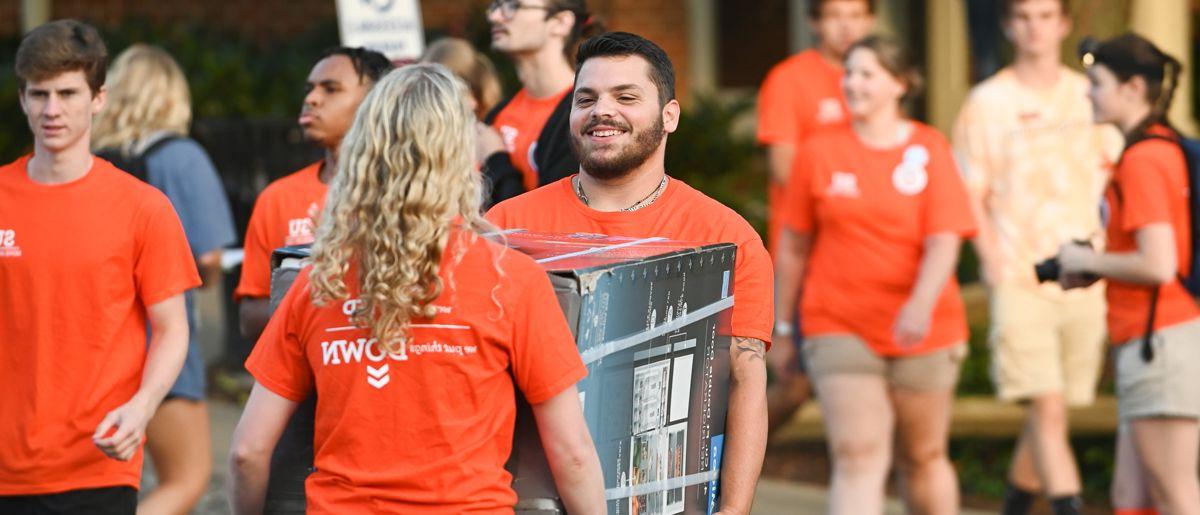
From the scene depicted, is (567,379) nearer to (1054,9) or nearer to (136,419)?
(136,419)

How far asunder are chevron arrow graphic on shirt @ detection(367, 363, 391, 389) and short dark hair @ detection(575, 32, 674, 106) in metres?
1.17

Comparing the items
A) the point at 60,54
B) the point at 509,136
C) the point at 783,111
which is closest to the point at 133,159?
the point at 509,136

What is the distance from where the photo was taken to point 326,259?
11.6 feet

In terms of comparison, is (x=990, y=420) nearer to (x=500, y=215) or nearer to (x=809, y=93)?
(x=809, y=93)

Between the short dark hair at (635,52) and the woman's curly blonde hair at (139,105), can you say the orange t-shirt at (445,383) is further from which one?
the woman's curly blonde hair at (139,105)

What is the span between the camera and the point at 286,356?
3656 mm

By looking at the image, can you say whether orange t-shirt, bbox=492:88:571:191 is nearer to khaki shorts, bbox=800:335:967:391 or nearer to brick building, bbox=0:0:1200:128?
khaki shorts, bbox=800:335:967:391

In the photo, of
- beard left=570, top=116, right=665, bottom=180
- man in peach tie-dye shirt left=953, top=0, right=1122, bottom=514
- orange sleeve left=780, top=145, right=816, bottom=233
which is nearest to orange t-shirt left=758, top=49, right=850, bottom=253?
man in peach tie-dye shirt left=953, top=0, right=1122, bottom=514

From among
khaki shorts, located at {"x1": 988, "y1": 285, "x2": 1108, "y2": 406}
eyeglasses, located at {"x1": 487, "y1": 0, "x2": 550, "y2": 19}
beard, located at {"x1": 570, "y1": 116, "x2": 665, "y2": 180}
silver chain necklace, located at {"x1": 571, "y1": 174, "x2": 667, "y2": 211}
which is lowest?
khaki shorts, located at {"x1": 988, "y1": 285, "x2": 1108, "y2": 406}

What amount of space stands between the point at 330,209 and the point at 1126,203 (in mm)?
3272

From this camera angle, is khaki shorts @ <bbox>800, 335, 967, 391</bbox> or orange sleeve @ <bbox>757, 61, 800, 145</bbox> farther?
orange sleeve @ <bbox>757, 61, 800, 145</bbox>

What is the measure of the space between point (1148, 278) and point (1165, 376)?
13.4 inches

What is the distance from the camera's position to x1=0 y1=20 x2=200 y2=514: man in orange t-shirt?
465 cm

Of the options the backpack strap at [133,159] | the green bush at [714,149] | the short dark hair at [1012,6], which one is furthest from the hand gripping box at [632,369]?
the green bush at [714,149]
